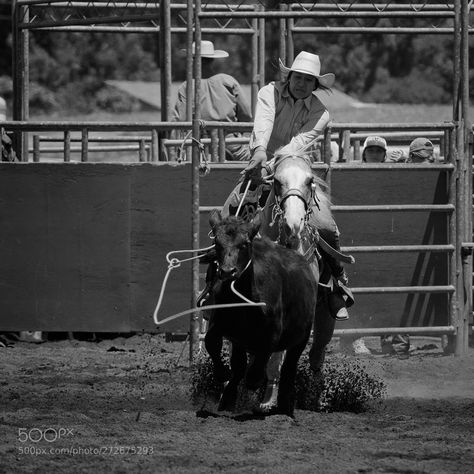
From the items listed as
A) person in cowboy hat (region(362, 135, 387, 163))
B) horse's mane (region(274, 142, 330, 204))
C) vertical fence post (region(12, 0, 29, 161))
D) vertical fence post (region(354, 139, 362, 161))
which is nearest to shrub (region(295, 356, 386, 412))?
horse's mane (region(274, 142, 330, 204))

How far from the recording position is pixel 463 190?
10711 millimetres

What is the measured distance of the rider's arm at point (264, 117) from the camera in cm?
810

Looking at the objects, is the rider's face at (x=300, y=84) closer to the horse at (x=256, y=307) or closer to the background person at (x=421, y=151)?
the horse at (x=256, y=307)

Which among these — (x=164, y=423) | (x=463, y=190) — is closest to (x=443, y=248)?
(x=463, y=190)

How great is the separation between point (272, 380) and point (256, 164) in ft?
4.75

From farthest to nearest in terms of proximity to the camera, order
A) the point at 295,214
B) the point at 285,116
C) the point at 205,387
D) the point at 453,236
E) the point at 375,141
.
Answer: the point at 375,141
the point at 453,236
the point at 285,116
the point at 205,387
the point at 295,214

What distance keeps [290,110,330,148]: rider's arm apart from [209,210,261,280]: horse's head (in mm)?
1552

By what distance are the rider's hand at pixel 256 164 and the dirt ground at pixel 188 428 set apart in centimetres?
158

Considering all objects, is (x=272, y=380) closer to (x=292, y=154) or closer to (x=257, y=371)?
(x=257, y=371)

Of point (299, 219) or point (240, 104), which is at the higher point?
point (240, 104)

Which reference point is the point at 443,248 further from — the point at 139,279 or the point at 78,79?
the point at 78,79

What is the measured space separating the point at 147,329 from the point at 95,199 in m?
1.28

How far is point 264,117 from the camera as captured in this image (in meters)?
8.20

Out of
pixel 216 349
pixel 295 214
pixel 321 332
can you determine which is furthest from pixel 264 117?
pixel 216 349
